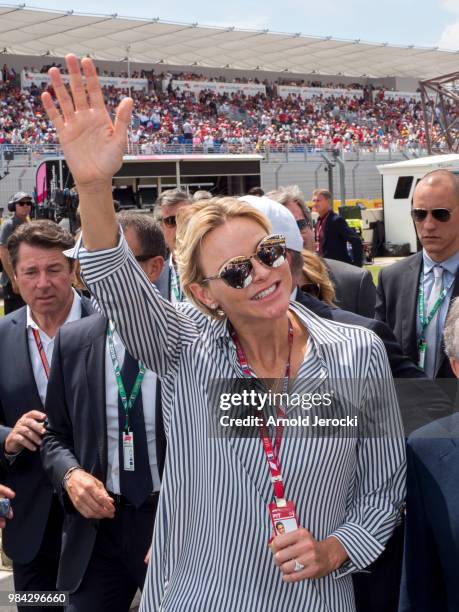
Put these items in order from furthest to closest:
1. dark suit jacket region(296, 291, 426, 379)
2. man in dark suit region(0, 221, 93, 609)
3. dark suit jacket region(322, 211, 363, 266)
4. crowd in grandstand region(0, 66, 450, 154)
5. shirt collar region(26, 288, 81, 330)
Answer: crowd in grandstand region(0, 66, 450, 154), dark suit jacket region(322, 211, 363, 266), shirt collar region(26, 288, 81, 330), man in dark suit region(0, 221, 93, 609), dark suit jacket region(296, 291, 426, 379)

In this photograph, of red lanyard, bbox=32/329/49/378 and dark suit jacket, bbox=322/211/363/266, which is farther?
dark suit jacket, bbox=322/211/363/266

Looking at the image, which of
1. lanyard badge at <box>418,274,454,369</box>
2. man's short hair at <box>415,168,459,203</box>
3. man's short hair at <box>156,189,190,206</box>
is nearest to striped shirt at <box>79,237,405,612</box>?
lanyard badge at <box>418,274,454,369</box>

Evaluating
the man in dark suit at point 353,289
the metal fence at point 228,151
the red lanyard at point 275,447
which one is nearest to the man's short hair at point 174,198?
the man in dark suit at point 353,289

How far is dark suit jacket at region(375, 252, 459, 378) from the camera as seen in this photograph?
3.67m

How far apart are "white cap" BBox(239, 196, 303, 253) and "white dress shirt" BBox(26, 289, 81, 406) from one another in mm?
971

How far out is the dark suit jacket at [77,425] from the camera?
261 centimetres

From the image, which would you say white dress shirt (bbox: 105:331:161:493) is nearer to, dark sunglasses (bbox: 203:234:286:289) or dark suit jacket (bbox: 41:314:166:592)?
dark suit jacket (bbox: 41:314:166:592)

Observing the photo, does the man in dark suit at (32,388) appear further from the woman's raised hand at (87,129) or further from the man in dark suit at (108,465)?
the woman's raised hand at (87,129)

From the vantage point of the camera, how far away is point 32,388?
3047mm

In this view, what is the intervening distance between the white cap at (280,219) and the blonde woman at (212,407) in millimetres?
426

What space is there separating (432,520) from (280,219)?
101cm

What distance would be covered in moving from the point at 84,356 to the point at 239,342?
0.92 meters

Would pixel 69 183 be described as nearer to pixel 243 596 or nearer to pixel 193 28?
pixel 243 596

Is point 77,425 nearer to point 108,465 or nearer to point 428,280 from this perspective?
point 108,465
